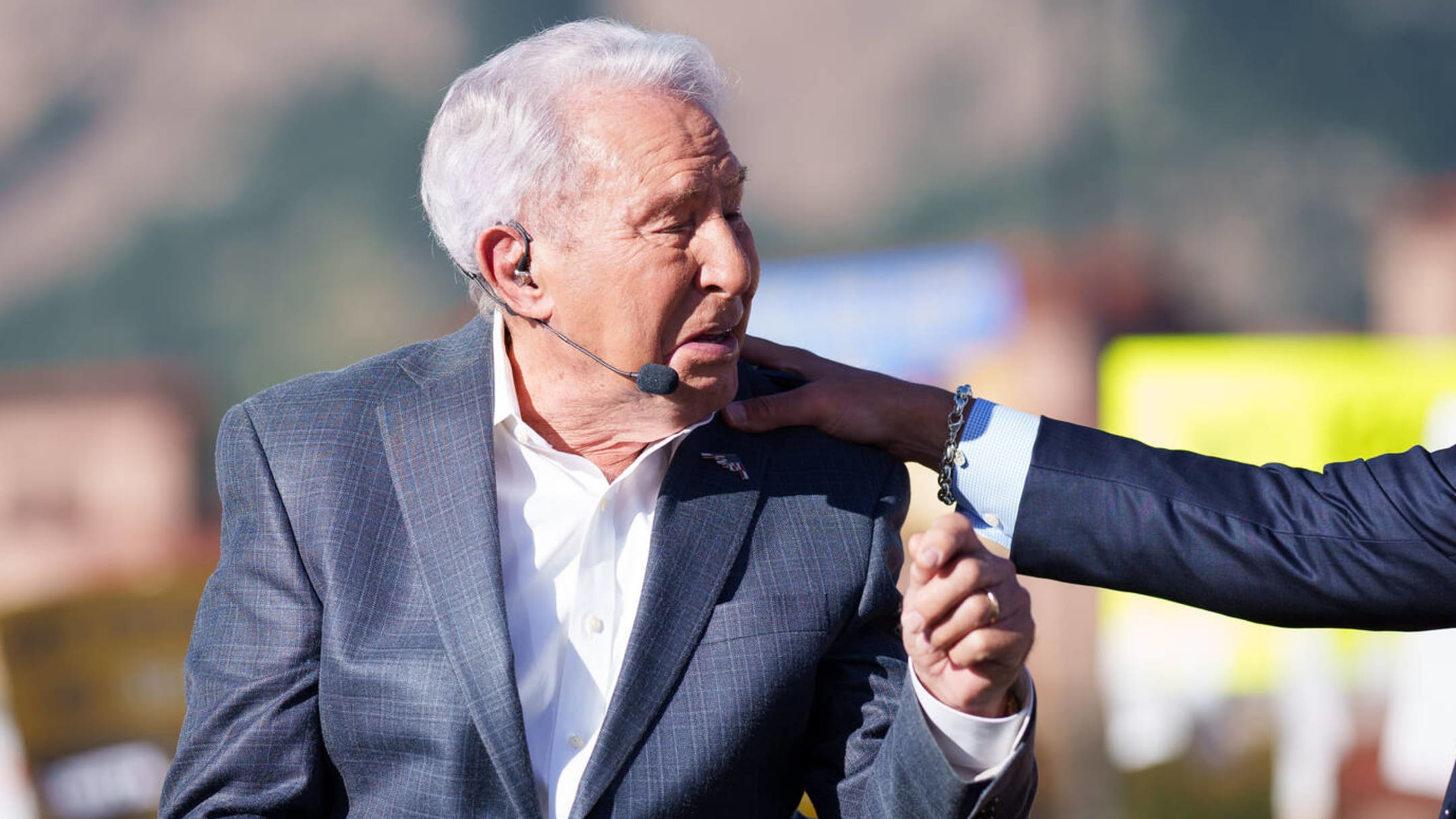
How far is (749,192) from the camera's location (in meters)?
4.73

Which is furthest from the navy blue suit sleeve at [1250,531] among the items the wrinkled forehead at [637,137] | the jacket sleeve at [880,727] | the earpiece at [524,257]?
the earpiece at [524,257]

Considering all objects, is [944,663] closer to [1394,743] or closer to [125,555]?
[125,555]

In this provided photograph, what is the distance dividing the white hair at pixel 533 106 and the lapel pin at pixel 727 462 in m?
0.50

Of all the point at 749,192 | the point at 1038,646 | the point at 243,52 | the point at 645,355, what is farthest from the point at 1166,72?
the point at 645,355

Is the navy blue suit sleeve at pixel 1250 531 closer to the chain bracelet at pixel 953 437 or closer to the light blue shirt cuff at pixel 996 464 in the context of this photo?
the light blue shirt cuff at pixel 996 464

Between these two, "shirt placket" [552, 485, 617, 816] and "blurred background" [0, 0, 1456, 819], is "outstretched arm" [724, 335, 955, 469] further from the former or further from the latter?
"blurred background" [0, 0, 1456, 819]

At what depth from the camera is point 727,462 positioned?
7.51 feet

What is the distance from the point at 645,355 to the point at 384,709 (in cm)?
68

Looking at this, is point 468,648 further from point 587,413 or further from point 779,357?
point 779,357

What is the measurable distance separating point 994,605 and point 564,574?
0.76m

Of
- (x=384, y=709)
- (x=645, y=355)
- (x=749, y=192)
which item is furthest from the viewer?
(x=749, y=192)

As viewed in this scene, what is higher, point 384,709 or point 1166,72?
point 1166,72

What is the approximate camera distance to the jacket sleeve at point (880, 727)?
1.95 metres

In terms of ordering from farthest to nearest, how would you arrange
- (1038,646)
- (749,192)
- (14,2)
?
(1038,646) < (749,192) < (14,2)
